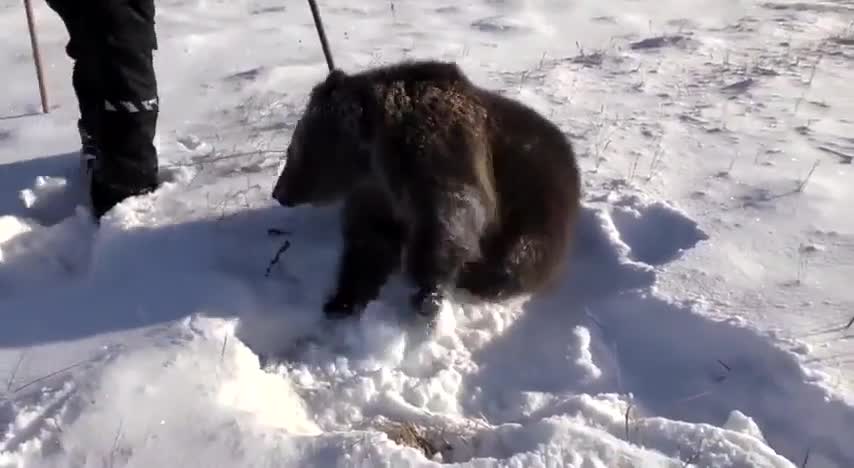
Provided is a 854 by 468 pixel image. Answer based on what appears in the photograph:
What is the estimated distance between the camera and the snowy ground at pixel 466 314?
285 centimetres

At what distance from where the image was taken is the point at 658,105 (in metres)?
5.64

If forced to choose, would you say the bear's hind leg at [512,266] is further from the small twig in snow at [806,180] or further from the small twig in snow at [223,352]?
the small twig in snow at [806,180]

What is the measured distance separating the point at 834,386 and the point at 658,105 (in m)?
2.93

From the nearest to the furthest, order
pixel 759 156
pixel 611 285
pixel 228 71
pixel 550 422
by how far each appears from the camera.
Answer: pixel 550 422, pixel 611 285, pixel 759 156, pixel 228 71

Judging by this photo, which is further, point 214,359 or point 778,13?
point 778,13

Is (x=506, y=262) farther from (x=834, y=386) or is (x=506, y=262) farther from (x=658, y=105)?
(x=658, y=105)

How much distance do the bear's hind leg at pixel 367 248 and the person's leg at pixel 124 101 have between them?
1.22m

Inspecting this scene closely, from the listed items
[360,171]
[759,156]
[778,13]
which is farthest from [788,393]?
[778,13]

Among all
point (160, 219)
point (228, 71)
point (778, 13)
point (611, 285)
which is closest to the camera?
point (611, 285)

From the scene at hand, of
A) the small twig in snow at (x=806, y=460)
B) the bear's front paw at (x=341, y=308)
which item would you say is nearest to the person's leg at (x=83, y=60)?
the bear's front paw at (x=341, y=308)

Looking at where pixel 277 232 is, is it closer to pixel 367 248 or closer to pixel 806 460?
pixel 367 248

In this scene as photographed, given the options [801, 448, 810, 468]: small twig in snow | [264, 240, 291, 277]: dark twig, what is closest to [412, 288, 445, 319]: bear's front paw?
[264, 240, 291, 277]: dark twig

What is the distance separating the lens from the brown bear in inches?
134

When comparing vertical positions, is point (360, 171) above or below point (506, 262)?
above
